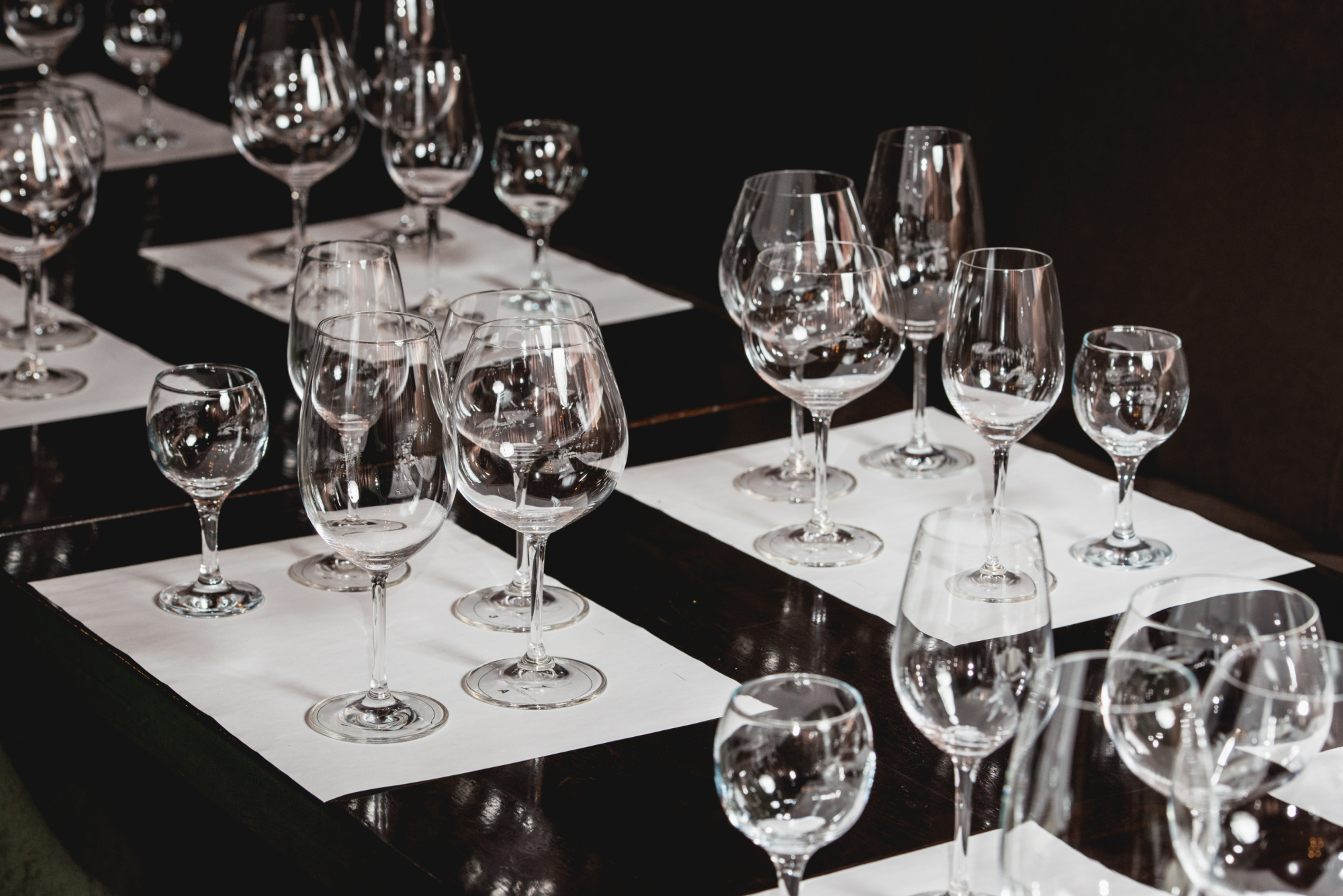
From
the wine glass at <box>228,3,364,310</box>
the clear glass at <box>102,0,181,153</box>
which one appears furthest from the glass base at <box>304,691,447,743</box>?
the clear glass at <box>102,0,181,153</box>

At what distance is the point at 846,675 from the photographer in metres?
1.14

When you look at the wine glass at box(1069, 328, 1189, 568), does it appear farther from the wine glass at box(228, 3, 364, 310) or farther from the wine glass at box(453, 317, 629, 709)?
the wine glass at box(228, 3, 364, 310)

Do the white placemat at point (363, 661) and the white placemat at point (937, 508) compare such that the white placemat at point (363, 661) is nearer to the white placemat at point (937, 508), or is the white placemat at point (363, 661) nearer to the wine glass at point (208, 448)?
the wine glass at point (208, 448)

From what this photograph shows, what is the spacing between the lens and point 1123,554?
1.35 meters

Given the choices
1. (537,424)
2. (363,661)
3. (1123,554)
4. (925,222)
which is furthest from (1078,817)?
(925,222)

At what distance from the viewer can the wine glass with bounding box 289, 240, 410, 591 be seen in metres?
1.44

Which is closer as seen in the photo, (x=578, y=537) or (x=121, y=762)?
(x=578, y=537)

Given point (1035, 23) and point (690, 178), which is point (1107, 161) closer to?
point (1035, 23)

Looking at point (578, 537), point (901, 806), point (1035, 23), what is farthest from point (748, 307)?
point (1035, 23)

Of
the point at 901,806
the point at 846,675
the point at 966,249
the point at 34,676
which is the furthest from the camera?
the point at 966,249

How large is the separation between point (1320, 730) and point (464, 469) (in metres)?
0.53

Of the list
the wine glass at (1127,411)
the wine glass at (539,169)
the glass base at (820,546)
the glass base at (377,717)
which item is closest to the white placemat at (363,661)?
the glass base at (377,717)

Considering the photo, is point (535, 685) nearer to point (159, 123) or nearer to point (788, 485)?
point (788, 485)

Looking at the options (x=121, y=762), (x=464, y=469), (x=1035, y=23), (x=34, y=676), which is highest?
(x=1035, y=23)
